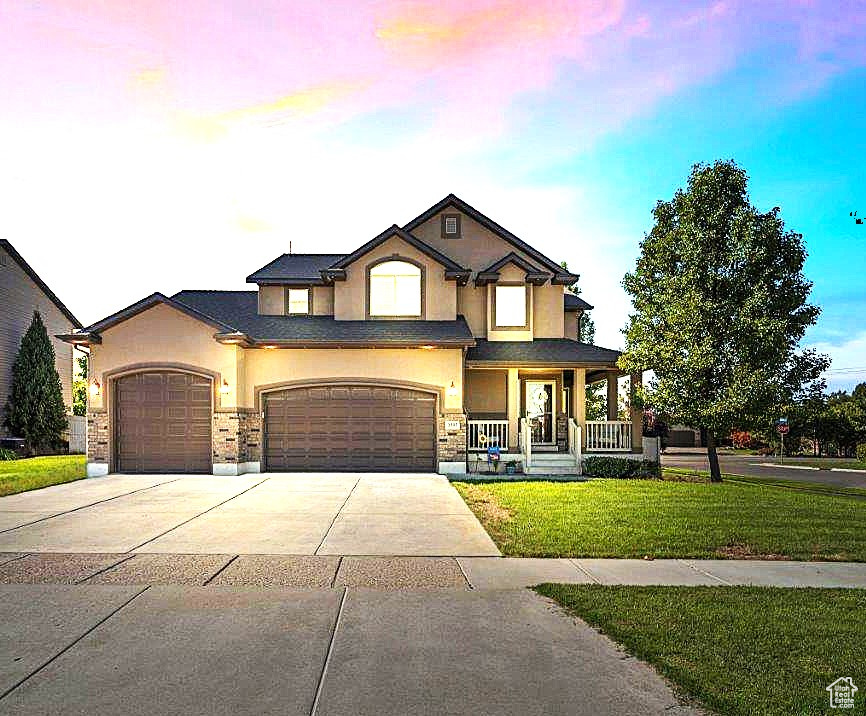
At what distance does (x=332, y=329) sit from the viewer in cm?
1902

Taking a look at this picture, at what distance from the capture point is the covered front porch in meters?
19.4

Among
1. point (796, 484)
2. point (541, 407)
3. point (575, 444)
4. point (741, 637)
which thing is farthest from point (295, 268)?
point (741, 637)

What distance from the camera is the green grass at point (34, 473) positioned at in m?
15.1

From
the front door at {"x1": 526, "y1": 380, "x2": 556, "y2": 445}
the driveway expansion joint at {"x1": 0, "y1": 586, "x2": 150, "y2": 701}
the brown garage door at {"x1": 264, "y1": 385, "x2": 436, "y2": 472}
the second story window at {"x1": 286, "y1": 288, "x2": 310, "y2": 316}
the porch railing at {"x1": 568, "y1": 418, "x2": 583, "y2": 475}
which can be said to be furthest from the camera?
the front door at {"x1": 526, "y1": 380, "x2": 556, "y2": 445}

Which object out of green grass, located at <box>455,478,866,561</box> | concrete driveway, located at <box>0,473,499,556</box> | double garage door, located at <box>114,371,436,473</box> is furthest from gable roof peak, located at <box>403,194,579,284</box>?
concrete driveway, located at <box>0,473,499,556</box>

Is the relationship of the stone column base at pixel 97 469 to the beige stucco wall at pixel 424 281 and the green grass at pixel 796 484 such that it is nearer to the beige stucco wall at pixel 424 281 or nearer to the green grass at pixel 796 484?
the beige stucco wall at pixel 424 281

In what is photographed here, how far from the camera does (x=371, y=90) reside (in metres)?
15.2

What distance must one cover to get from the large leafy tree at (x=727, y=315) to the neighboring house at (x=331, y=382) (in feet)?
7.44

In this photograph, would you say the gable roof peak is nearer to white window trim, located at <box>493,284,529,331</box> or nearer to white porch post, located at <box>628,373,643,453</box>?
white window trim, located at <box>493,284,529,331</box>

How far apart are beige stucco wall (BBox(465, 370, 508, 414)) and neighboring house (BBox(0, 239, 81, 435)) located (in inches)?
804

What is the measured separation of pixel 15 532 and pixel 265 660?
24.6 feet

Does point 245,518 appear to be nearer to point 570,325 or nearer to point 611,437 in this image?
point 611,437

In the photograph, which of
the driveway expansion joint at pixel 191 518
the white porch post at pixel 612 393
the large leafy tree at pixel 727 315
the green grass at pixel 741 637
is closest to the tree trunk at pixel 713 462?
the large leafy tree at pixel 727 315

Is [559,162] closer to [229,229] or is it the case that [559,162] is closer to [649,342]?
[649,342]
